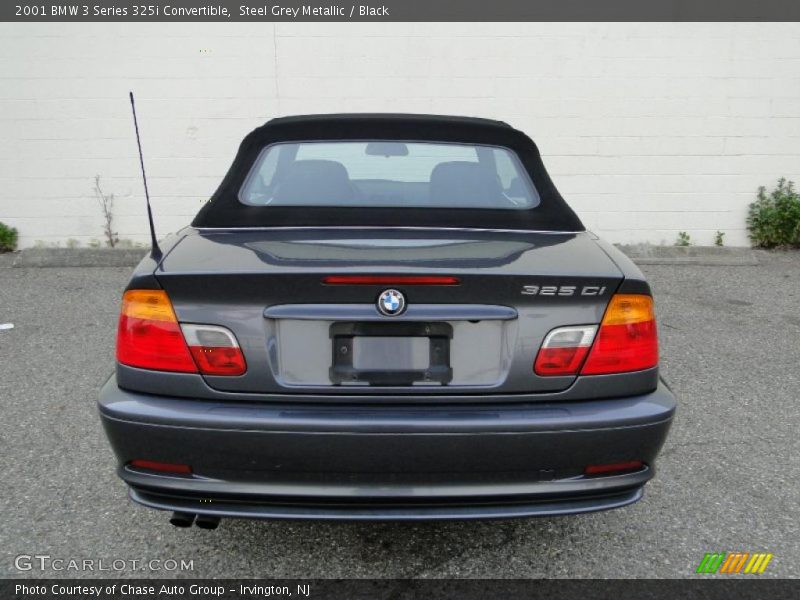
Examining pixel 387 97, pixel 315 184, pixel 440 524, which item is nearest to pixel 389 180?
pixel 315 184

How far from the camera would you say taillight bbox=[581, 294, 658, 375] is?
82.4 inches

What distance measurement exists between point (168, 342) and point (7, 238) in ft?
23.2

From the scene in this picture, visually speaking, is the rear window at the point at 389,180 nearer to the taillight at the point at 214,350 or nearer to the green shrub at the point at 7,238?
the taillight at the point at 214,350

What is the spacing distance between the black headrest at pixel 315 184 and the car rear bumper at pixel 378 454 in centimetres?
105

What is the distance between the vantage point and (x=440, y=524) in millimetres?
2713

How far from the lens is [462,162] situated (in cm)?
304

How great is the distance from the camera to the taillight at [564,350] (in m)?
2.05

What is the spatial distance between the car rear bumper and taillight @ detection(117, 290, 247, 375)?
109 millimetres

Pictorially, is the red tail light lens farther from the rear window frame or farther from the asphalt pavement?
the rear window frame

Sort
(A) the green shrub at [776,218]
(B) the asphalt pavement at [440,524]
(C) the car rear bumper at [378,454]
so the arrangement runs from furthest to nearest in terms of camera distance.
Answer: (A) the green shrub at [776,218]
(B) the asphalt pavement at [440,524]
(C) the car rear bumper at [378,454]
